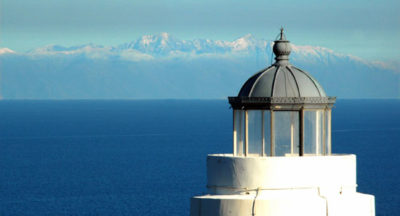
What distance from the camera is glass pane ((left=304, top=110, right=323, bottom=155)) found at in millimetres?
8906

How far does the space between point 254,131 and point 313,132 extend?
22.5 inches

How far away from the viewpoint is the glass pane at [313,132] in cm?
891

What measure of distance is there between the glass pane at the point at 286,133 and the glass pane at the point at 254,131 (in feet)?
0.49

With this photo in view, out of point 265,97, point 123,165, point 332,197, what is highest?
point 123,165

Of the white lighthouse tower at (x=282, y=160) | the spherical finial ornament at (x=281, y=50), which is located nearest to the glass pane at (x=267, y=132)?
the white lighthouse tower at (x=282, y=160)

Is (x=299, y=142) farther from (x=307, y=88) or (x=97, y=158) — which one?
(x=97, y=158)

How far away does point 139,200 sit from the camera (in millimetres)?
74562

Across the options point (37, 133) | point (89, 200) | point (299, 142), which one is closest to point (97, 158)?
point (89, 200)

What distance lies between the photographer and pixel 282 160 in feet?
27.5

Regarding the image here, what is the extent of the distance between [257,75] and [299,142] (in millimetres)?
745

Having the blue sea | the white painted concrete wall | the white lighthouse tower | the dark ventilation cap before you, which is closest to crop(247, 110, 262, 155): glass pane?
the white lighthouse tower

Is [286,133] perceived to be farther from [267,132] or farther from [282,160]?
[282,160]

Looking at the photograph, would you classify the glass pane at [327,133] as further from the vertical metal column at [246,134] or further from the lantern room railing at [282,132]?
the vertical metal column at [246,134]

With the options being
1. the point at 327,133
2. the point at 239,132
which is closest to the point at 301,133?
the point at 327,133
